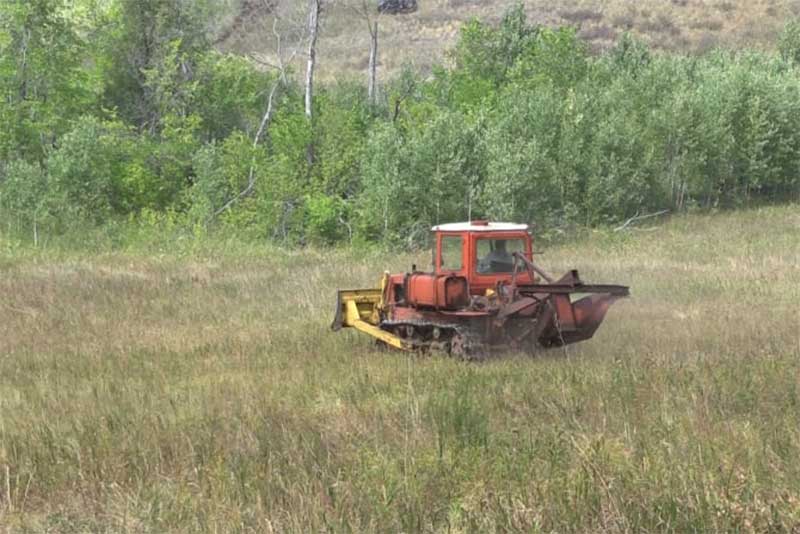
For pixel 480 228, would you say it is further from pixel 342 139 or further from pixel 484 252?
pixel 342 139

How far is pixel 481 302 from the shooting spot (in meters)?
11.0

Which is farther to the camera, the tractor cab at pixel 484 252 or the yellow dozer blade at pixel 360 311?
the yellow dozer blade at pixel 360 311

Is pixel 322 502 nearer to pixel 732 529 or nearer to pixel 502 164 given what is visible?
pixel 732 529

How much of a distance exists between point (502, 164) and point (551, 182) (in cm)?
274

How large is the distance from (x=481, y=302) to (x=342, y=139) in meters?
22.9

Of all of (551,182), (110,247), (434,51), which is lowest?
(110,247)

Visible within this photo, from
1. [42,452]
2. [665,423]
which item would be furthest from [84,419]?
[665,423]

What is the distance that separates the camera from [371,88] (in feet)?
140

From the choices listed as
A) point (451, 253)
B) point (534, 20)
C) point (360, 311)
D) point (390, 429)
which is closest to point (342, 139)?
point (360, 311)

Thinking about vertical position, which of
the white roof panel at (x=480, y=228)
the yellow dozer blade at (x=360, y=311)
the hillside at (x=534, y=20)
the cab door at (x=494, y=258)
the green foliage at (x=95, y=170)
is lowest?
the yellow dozer blade at (x=360, y=311)

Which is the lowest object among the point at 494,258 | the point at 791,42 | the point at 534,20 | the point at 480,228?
the point at 494,258

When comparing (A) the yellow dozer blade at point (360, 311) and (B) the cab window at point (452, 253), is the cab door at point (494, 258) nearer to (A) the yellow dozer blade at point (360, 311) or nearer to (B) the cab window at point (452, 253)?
(B) the cab window at point (452, 253)

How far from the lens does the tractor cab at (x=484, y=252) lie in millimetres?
11328

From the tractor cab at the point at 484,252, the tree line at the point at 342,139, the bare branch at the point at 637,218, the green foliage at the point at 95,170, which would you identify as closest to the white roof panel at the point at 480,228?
the tractor cab at the point at 484,252
